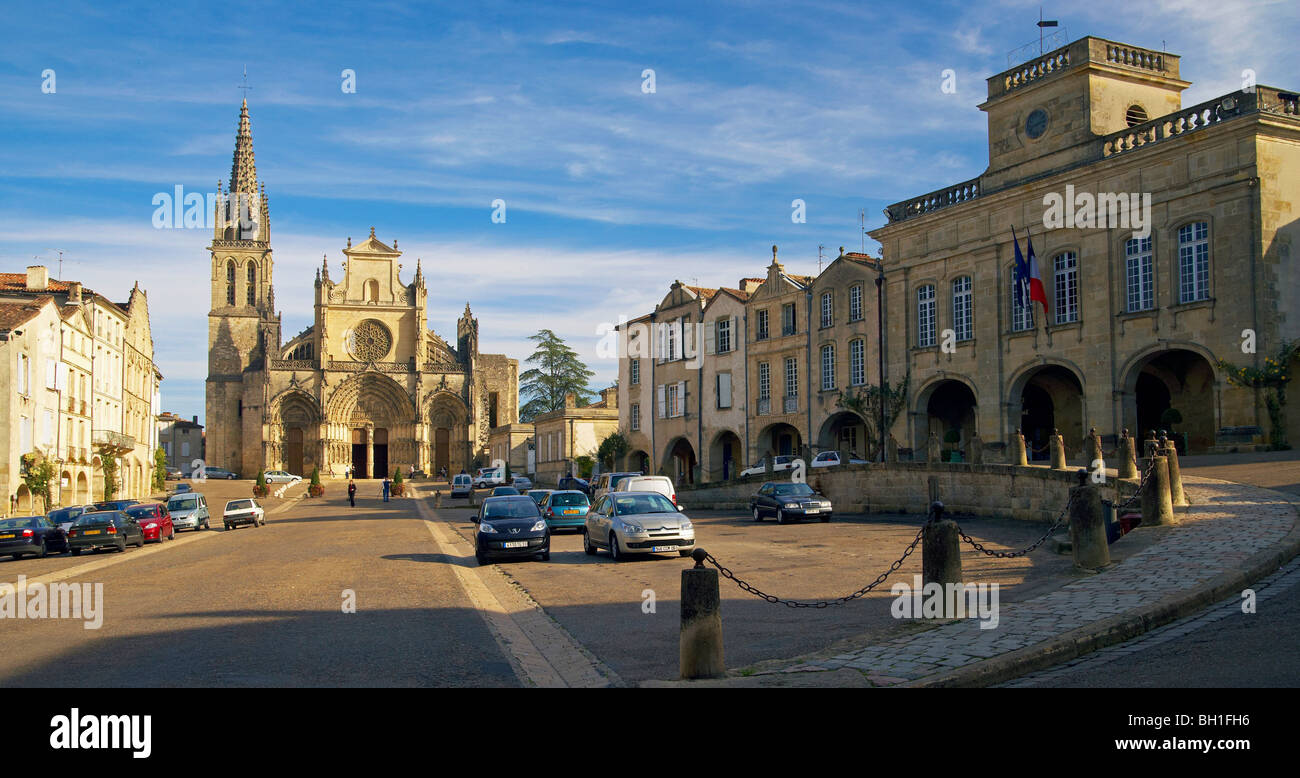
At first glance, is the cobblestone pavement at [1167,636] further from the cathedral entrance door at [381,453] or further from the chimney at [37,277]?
the cathedral entrance door at [381,453]

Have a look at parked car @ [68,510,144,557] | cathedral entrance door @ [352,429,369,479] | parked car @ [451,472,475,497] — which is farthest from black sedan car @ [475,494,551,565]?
cathedral entrance door @ [352,429,369,479]

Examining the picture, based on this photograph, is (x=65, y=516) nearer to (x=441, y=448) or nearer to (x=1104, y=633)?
(x=1104, y=633)

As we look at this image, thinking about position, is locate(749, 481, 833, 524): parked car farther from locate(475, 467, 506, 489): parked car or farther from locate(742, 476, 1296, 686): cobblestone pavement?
locate(475, 467, 506, 489): parked car

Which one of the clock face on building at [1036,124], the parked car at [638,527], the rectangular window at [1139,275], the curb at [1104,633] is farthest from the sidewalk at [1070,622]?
the clock face on building at [1036,124]

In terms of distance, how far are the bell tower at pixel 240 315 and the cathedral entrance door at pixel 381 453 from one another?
8.95 meters

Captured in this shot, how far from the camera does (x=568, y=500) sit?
28281 mm

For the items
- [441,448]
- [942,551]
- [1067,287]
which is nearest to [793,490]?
[1067,287]

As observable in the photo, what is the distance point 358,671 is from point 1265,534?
36.2 feet

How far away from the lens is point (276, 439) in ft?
257

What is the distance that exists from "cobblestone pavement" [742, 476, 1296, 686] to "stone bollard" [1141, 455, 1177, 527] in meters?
0.26

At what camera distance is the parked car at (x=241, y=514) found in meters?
37.6

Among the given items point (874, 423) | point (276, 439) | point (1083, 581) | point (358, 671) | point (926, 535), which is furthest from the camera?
point (276, 439)

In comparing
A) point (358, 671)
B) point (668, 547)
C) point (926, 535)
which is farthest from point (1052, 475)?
point (358, 671)
